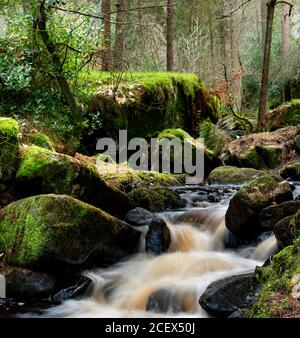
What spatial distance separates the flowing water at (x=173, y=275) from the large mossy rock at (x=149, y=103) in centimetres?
460

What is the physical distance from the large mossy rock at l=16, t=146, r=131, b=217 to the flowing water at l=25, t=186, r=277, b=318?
1.05 m

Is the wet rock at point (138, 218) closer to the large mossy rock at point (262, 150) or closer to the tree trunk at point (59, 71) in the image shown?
the tree trunk at point (59, 71)

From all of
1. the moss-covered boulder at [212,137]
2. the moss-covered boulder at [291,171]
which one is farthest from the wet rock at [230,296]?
the moss-covered boulder at [212,137]

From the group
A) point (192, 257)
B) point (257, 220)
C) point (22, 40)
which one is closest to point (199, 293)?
point (192, 257)

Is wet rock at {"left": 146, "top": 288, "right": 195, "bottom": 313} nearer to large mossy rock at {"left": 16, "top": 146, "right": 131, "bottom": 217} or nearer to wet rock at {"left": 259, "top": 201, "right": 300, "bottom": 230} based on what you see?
wet rock at {"left": 259, "top": 201, "right": 300, "bottom": 230}

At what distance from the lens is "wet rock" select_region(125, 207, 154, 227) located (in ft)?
25.0

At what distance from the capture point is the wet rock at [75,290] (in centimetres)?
547

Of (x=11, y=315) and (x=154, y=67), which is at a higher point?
(x=154, y=67)

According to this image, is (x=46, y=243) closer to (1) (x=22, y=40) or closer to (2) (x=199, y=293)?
(2) (x=199, y=293)

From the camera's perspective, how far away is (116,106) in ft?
41.4

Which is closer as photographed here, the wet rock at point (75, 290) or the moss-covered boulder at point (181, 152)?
the wet rock at point (75, 290)

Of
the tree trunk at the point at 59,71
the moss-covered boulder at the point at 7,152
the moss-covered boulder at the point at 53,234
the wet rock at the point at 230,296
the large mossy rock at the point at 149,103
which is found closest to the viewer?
the wet rock at the point at 230,296
